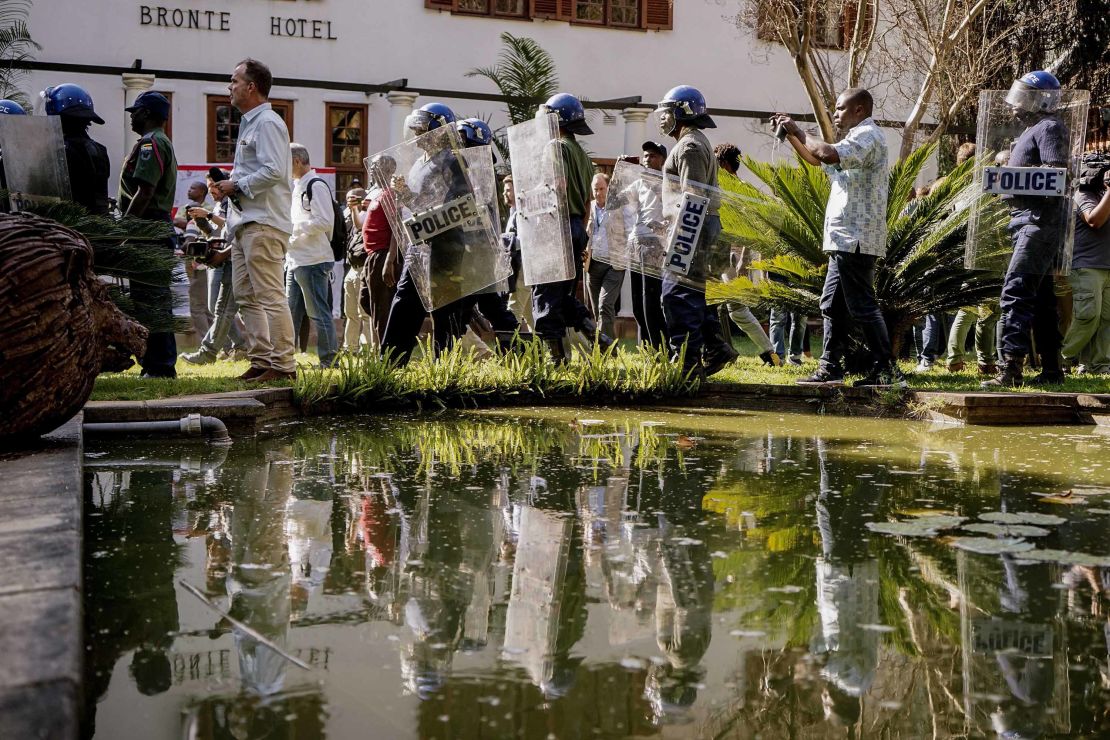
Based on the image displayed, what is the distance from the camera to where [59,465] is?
4324 millimetres

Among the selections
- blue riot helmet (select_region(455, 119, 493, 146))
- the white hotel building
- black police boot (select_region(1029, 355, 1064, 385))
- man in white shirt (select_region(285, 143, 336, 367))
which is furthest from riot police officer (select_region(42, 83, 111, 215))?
the white hotel building

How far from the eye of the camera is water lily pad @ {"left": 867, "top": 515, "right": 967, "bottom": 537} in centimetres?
434

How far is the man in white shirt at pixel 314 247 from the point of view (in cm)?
1075

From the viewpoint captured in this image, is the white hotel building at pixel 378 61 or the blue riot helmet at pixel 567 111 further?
the white hotel building at pixel 378 61

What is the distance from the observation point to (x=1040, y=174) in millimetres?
8516

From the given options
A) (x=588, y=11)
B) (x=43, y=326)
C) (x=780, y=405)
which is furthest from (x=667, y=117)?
(x=588, y=11)

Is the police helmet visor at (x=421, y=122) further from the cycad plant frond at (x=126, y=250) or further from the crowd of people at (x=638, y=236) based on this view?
the cycad plant frond at (x=126, y=250)

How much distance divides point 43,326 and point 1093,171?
280 inches

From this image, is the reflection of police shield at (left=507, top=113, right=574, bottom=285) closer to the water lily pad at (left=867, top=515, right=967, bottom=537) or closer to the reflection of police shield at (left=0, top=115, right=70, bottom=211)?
the reflection of police shield at (left=0, top=115, right=70, bottom=211)

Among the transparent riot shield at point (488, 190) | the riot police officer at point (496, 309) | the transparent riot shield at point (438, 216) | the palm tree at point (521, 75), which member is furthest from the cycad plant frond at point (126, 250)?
the palm tree at point (521, 75)

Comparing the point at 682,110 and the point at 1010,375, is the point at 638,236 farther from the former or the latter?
the point at 1010,375

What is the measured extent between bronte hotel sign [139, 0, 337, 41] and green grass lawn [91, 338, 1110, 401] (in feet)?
28.0

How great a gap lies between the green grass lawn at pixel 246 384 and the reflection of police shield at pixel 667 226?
0.81 metres

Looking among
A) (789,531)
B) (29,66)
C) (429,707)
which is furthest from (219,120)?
(429,707)
